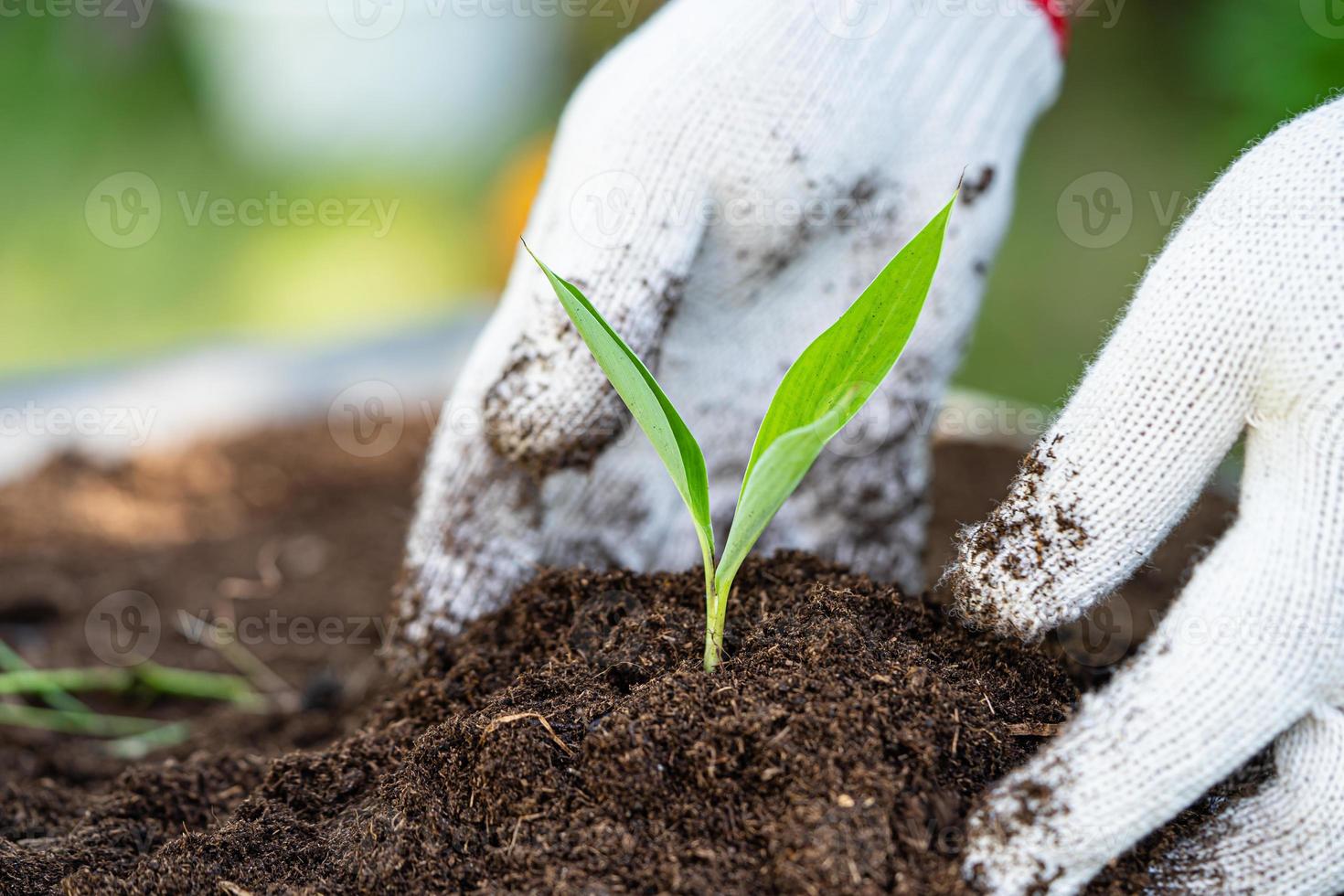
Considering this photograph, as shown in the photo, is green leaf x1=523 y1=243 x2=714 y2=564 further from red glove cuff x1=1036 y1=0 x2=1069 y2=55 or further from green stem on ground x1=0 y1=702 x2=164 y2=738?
green stem on ground x1=0 y1=702 x2=164 y2=738

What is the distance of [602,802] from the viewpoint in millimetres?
732

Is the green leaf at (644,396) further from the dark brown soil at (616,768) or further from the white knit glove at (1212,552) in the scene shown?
the white knit glove at (1212,552)

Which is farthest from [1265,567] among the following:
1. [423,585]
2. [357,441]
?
[357,441]

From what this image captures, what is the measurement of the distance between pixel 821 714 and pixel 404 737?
399mm

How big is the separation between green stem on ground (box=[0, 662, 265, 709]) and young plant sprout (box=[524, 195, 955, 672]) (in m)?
0.98

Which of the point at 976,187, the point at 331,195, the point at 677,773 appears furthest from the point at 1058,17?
the point at 331,195

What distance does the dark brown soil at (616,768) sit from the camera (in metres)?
0.69

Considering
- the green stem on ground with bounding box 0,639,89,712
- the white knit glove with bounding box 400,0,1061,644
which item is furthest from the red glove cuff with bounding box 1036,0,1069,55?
the green stem on ground with bounding box 0,639,89,712

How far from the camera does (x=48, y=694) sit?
1.43 m

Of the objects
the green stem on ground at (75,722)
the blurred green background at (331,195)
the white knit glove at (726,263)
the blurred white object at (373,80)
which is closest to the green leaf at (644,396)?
the white knit glove at (726,263)

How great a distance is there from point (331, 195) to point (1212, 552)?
369cm

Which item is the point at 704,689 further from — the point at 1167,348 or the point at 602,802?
the point at 1167,348

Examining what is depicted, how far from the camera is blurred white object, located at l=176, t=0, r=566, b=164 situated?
4.03 metres

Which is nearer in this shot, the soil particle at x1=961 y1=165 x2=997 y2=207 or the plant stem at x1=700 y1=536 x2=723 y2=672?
the plant stem at x1=700 y1=536 x2=723 y2=672
